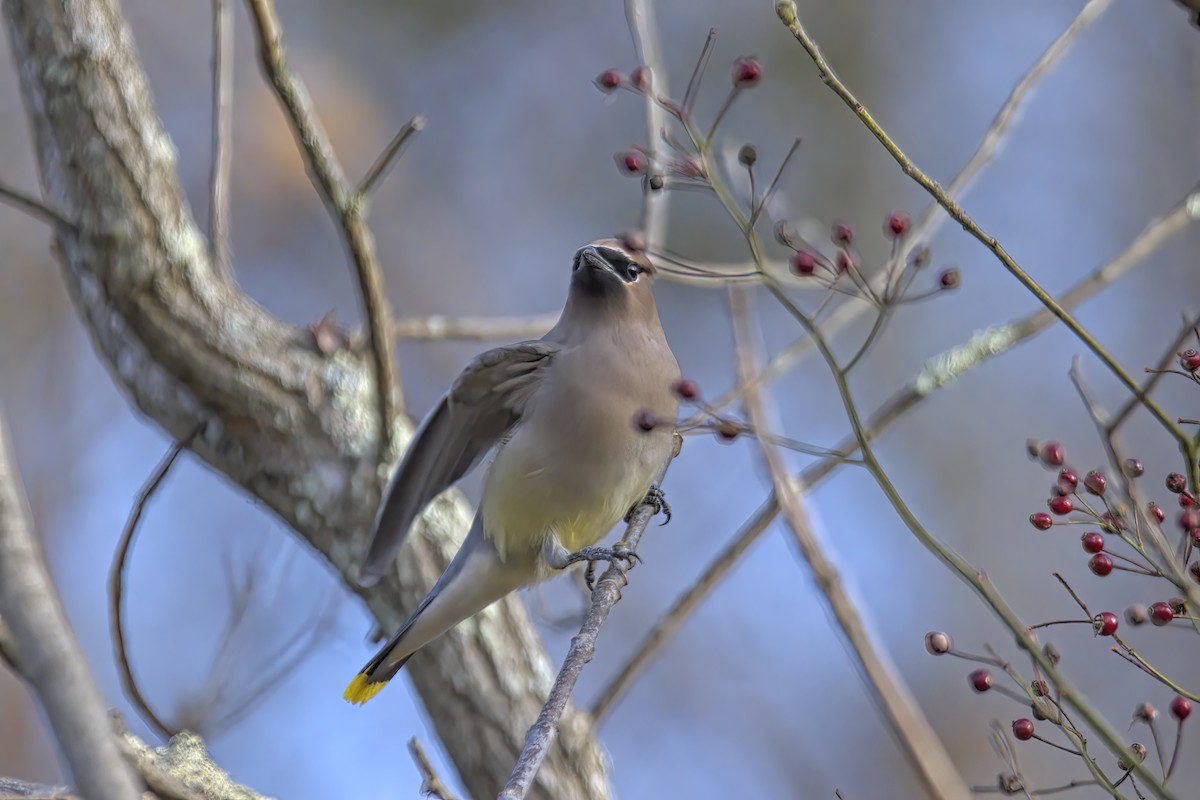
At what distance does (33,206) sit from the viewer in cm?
335

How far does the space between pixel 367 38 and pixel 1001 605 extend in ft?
25.2

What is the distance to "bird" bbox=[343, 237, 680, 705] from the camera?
3.42 meters

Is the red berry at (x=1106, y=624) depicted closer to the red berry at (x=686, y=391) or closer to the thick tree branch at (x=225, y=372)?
the red berry at (x=686, y=391)

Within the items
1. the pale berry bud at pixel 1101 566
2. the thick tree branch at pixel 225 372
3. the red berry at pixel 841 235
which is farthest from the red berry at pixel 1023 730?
the thick tree branch at pixel 225 372

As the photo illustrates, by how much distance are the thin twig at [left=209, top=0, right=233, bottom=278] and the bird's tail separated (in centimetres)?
103

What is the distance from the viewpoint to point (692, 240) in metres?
8.00

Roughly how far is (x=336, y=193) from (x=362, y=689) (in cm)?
134

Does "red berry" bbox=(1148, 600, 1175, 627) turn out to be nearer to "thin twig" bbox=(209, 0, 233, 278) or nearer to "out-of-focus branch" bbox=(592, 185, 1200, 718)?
"out-of-focus branch" bbox=(592, 185, 1200, 718)

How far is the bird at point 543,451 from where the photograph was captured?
3.42 m

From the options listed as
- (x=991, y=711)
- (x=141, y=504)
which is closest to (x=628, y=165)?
(x=141, y=504)

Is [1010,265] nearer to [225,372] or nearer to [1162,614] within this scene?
[1162,614]

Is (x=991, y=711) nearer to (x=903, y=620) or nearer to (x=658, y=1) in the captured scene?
(x=903, y=620)

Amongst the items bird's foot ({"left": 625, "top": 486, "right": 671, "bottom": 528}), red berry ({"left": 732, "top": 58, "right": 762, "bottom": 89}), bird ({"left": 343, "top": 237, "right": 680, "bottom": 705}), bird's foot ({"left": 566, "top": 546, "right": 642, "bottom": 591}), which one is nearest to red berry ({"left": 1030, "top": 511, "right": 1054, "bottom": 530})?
red berry ({"left": 732, "top": 58, "right": 762, "bottom": 89})

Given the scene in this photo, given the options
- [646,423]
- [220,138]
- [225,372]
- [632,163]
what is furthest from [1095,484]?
[220,138]
